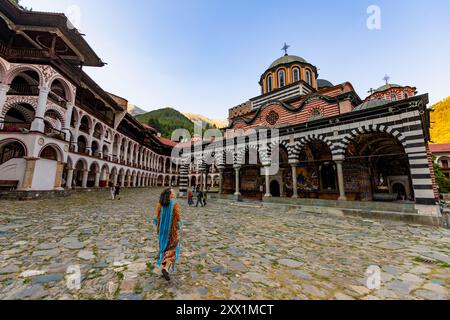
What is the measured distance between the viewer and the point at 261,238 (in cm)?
562

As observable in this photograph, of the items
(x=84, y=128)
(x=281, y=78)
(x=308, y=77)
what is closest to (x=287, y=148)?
Answer: (x=281, y=78)

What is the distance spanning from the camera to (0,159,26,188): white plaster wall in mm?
13461

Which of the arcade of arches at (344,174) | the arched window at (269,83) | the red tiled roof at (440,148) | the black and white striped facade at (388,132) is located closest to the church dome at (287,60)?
the arched window at (269,83)

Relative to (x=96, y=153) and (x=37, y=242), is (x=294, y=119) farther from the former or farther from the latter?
(x=96, y=153)

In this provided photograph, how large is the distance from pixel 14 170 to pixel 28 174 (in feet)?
4.11

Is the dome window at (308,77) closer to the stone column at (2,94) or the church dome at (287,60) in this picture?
the church dome at (287,60)

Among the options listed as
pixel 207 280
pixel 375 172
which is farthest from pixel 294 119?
pixel 207 280

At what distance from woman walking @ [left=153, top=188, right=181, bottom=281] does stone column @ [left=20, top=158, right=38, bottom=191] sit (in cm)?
1594

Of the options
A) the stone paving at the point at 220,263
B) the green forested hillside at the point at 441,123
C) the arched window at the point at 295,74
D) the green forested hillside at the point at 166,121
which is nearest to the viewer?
the stone paving at the point at 220,263

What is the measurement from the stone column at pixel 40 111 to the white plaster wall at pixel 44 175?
2441 millimetres

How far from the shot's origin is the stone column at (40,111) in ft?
45.6

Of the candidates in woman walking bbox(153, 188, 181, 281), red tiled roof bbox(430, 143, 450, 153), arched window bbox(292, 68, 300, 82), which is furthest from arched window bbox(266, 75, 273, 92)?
red tiled roof bbox(430, 143, 450, 153)

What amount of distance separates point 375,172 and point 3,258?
22.7 meters

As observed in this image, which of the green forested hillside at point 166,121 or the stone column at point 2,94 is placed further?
the green forested hillside at point 166,121
